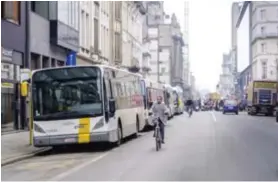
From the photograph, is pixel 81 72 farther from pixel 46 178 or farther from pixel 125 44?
pixel 125 44

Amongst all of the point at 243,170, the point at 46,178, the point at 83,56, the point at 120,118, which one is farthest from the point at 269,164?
the point at 83,56

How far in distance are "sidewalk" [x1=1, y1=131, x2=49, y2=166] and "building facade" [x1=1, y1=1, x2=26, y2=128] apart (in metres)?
2.39

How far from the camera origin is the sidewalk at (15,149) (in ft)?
59.7

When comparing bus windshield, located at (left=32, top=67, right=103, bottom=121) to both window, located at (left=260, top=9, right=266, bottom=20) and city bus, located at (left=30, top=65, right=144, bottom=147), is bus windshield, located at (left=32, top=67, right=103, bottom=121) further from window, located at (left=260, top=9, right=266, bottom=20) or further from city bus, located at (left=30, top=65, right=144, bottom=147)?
window, located at (left=260, top=9, right=266, bottom=20)

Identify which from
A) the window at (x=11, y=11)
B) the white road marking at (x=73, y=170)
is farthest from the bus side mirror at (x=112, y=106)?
the window at (x=11, y=11)

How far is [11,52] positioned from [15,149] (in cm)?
908

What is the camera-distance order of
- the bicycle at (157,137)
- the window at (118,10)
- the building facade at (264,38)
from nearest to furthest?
the bicycle at (157,137), the window at (118,10), the building facade at (264,38)

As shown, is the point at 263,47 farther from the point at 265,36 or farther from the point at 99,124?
the point at 99,124

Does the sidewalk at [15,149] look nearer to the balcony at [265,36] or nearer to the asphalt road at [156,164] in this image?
the asphalt road at [156,164]

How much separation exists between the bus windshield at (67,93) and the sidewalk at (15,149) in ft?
4.03

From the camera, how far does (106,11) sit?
5541cm

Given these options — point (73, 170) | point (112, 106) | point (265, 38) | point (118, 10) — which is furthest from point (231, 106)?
point (73, 170)

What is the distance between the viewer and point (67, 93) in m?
20.1

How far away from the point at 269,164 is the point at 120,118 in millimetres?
8231
